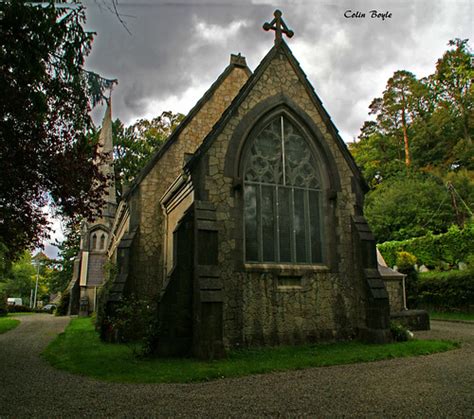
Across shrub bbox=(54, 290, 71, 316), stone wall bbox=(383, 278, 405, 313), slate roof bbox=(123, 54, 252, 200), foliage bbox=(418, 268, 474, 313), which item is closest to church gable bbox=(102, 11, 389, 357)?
slate roof bbox=(123, 54, 252, 200)

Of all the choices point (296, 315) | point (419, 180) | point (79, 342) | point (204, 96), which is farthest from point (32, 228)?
point (419, 180)

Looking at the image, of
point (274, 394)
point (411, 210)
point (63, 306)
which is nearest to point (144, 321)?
point (274, 394)

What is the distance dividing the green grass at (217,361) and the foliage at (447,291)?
37.8 feet

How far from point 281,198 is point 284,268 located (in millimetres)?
2108

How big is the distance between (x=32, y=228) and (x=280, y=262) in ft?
23.5

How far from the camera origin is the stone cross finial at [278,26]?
42.6 ft

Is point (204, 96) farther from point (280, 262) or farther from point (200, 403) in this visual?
point (200, 403)

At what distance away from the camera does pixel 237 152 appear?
11.6m

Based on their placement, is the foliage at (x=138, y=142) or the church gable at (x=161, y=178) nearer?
the church gable at (x=161, y=178)

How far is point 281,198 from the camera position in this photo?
39.4ft

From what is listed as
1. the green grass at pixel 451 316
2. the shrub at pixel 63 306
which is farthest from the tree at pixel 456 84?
the shrub at pixel 63 306

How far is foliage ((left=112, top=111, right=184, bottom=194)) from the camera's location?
1431 inches

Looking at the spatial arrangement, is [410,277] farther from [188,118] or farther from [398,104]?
[398,104]

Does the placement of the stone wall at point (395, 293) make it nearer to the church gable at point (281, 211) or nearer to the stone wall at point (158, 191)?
the church gable at point (281, 211)
